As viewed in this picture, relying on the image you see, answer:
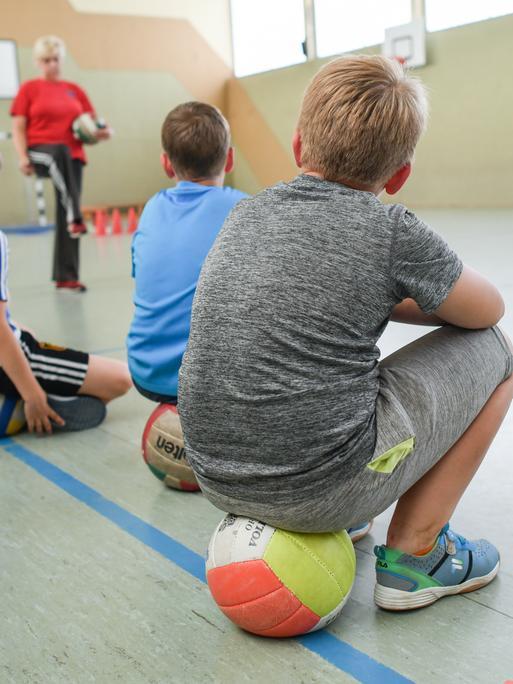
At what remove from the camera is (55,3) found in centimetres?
1108

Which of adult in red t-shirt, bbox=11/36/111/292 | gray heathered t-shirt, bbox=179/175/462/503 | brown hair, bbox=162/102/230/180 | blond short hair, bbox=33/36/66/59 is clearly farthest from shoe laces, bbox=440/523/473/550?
blond short hair, bbox=33/36/66/59

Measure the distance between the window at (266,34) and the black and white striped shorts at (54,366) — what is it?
995 centimetres

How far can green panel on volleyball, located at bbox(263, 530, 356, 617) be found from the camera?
1214 mm

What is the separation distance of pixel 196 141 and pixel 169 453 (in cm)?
77

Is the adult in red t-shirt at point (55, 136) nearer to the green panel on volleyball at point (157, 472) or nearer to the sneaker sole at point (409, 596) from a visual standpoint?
the green panel on volleyball at point (157, 472)

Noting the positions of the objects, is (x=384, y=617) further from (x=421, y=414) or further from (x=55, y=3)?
(x=55, y=3)

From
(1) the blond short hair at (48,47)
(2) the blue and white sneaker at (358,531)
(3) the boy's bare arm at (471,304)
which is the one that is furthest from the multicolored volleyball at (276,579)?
(1) the blond short hair at (48,47)

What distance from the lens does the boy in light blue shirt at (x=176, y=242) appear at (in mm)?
1885

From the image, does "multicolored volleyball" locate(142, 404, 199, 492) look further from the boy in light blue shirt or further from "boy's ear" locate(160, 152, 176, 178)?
"boy's ear" locate(160, 152, 176, 178)

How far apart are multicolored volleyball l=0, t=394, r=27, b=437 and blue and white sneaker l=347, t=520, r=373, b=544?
1.17 metres

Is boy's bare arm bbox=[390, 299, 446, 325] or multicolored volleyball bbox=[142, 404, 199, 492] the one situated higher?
boy's bare arm bbox=[390, 299, 446, 325]

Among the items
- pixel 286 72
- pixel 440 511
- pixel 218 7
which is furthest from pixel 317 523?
pixel 218 7

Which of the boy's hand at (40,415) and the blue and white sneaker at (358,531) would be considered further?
the boy's hand at (40,415)

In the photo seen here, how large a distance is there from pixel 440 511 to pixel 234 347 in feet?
1.53
